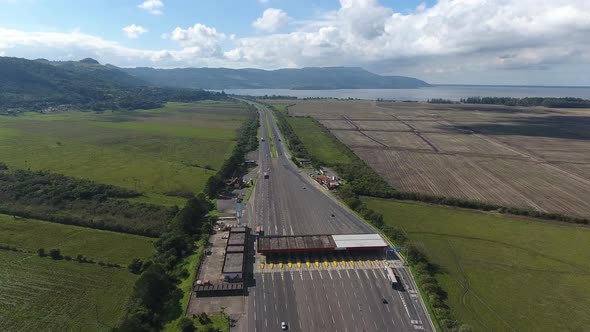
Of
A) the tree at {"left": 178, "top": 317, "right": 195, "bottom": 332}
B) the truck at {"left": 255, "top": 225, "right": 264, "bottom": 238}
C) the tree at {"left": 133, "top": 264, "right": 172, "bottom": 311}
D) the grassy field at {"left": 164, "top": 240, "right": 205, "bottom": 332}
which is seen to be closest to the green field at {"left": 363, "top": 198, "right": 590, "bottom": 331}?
the truck at {"left": 255, "top": 225, "right": 264, "bottom": 238}

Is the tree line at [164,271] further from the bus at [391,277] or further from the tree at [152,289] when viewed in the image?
the bus at [391,277]

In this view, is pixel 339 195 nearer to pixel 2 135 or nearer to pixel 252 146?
pixel 252 146

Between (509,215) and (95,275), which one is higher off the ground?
(509,215)

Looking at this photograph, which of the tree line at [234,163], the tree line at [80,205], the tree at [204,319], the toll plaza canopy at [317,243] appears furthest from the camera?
the tree line at [234,163]

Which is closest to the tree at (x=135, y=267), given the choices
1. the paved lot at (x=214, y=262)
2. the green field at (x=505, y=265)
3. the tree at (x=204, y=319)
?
the paved lot at (x=214, y=262)

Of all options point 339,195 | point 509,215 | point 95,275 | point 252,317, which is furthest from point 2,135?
point 509,215
